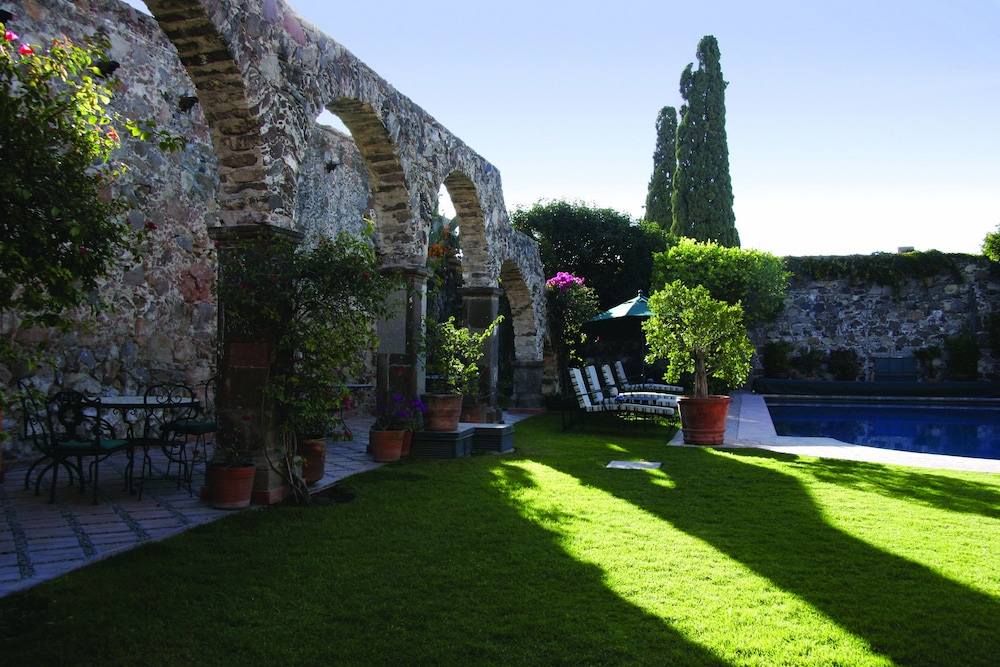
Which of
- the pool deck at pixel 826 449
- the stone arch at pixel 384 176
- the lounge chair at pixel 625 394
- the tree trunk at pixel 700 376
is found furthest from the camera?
the lounge chair at pixel 625 394

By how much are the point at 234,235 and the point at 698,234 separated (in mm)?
17400

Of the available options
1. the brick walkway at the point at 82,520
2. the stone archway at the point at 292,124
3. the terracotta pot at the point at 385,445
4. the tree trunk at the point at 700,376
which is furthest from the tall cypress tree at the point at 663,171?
the brick walkway at the point at 82,520

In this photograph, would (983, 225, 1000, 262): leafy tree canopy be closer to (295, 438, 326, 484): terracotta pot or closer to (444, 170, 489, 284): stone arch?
(444, 170, 489, 284): stone arch

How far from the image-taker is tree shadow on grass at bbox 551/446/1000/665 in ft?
8.57

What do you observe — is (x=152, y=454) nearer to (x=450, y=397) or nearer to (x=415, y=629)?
(x=450, y=397)

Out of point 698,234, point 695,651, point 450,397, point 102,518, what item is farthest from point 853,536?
point 698,234

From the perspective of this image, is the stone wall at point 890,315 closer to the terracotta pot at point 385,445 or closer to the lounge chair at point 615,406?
the lounge chair at point 615,406

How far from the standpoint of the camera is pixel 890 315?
1655 cm

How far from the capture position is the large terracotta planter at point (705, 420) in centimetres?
786

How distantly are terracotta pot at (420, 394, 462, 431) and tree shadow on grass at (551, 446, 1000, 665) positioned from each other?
185 cm

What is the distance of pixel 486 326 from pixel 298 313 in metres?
4.50

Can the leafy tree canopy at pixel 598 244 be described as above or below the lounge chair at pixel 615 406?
above

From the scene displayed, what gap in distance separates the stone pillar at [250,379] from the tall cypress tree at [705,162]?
17.3m

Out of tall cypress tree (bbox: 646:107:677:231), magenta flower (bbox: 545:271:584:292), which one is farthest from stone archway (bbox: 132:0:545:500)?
tall cypress tree (bbox: 646:107:677:231)
